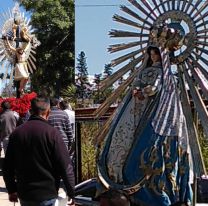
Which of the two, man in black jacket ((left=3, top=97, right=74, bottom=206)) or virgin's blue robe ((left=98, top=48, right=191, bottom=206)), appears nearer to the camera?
man in black jacket ((left=3, top=97, right=74, bottom=206))

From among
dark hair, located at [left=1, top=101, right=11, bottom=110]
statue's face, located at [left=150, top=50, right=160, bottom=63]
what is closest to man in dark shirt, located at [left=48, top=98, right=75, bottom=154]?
dark hair, located at [left=1, top=101, right=11, bottom=110]

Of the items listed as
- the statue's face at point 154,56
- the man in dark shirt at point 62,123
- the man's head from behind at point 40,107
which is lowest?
the man in dark shirt at point 62,123

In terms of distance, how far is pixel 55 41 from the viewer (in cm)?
2542

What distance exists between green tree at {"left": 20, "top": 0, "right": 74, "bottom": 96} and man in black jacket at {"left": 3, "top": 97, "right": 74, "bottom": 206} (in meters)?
20.8

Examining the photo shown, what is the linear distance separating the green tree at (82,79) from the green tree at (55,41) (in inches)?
653

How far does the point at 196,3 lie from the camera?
5.43 metres

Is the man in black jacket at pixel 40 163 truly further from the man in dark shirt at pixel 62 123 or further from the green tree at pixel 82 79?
the green tree at pixel 82 79

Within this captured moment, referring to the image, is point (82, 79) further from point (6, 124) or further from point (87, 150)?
point (6, 124)

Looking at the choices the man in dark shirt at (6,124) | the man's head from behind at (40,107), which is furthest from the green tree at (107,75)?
the man in dark shirt at (6,124)

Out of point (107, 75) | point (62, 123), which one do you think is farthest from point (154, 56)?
point (62, 123)

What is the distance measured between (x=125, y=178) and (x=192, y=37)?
5.11ft

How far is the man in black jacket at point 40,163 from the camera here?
4043mm

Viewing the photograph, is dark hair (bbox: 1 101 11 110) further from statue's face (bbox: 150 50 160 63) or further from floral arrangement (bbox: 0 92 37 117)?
statue's face (bbox: 150 50 160 63)

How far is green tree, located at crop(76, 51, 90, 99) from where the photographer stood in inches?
316
